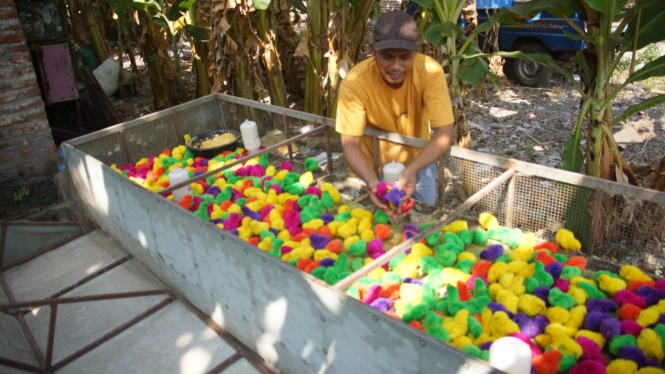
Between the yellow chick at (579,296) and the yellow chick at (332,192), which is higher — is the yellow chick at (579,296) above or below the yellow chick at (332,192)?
below

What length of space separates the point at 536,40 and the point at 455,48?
3608mm

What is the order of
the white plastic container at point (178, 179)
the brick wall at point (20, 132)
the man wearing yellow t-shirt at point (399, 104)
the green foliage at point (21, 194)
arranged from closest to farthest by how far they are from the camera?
the man wearing yellow t-shirt at point (399, 104) < the white plastic container at point (178, 179) < the brick wall at point (20, 132) < the green foliage at point (21, 194)

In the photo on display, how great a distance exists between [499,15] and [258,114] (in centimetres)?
211

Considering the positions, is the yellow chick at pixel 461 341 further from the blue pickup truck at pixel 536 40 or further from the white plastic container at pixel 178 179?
the blue pickup truck at pixel 536 40

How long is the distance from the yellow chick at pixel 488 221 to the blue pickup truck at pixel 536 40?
13.8 ft

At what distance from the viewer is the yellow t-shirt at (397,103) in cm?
248

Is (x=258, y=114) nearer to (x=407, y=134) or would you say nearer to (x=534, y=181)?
(x=407, y=134)

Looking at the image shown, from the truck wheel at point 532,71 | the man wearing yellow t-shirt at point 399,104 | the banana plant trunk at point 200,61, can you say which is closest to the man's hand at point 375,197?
the man wearing yellow t-shirt at point 399,104

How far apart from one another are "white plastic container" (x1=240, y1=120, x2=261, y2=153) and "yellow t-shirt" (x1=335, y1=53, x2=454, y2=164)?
1.30m

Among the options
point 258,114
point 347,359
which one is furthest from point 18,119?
point 347,359

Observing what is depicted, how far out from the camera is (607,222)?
2.44m

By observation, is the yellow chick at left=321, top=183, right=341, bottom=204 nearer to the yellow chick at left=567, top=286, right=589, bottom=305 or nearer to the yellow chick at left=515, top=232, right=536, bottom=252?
the yellow chick at left=515, top=232, right=536, bottom=252

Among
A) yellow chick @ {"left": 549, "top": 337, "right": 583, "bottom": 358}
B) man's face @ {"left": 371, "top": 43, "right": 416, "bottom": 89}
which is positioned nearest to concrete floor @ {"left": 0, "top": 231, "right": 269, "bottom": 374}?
yellow chick @ {"left": 549, "top": 337, "right": 583, "bottom": 358}

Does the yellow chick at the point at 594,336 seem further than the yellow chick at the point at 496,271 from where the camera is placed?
No
